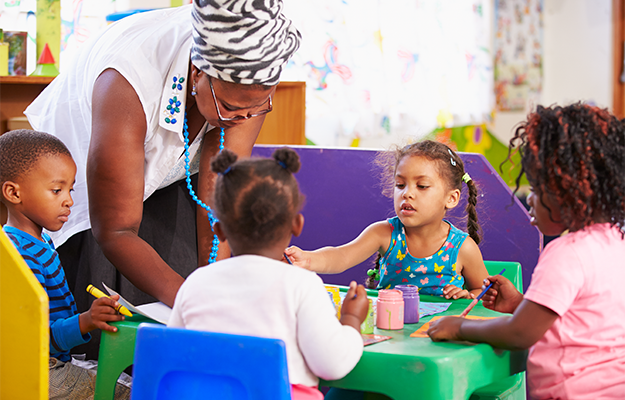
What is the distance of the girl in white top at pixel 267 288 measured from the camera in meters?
0.98

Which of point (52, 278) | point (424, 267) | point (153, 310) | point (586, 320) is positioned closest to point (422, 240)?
point (424, 267)

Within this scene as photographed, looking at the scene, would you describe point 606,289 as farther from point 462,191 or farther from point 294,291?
point 462,191

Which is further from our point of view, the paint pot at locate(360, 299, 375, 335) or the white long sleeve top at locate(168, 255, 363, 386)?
the paint pot at locate(360, 299, 375, 335)

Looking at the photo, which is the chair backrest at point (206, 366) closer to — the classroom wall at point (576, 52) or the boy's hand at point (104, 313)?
the boy's hand at point (104, 313)

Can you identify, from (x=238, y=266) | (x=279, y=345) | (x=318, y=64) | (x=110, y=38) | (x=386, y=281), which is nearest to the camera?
(x=279, y=345)

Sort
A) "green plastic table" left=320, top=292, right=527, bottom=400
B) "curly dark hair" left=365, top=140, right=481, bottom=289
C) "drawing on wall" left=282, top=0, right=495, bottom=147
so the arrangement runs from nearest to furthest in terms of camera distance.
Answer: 1. "green plastic table" left=320, top=292, right=527, bottom=400
2. "curly dark hair" left=365, top=140, right=481, bottom=289
3. "drawing on wall" left=282, top=0, right=495, bottom=147

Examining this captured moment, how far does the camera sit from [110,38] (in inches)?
61.7

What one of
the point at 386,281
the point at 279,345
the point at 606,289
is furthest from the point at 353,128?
the point at 279,345

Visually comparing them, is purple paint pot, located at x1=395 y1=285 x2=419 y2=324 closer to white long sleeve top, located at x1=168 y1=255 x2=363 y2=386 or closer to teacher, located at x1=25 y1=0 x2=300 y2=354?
white long sleeve top, located at x1=168 y1=255 x2=363 y2=386

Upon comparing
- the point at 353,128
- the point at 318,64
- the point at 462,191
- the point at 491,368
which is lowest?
the point at 491,368

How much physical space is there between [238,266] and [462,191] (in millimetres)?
1162

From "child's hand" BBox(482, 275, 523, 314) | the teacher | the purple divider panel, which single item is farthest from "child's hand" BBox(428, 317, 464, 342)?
the purple divider panel

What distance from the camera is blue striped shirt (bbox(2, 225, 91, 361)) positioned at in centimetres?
142

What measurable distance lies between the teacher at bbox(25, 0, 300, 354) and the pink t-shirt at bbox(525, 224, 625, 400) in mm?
681
